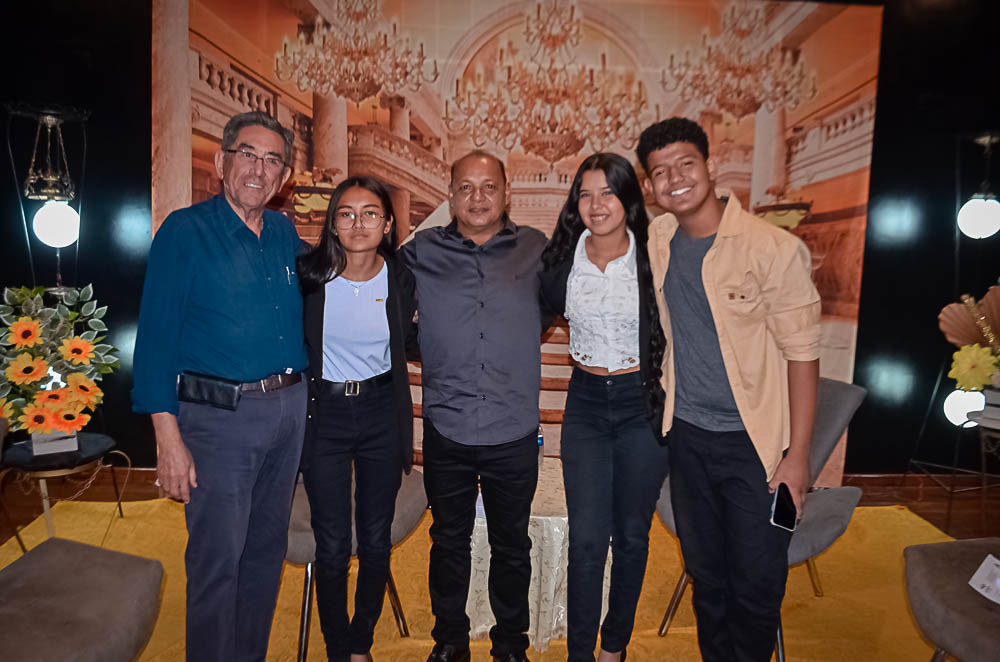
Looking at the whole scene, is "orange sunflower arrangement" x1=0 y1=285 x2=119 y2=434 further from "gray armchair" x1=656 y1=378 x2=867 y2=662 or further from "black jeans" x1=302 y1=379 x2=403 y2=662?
"gray armchair" x1=656 y1=378 x2=867 y2=662

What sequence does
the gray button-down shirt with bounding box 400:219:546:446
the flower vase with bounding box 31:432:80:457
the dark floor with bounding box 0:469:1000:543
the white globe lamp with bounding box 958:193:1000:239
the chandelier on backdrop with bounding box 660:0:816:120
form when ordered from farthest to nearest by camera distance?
the chandelier on backdrop with bounding box 660:0:816:120, the white globe lamp with bounding box 958:193:1000:239, the dark floor with bounding box 0:469:1000:543, the flower vase with bounding box 31:432:80:457, the gray button-down shirt with bounding box 400:219:546:446

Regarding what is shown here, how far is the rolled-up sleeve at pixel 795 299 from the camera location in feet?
5.89

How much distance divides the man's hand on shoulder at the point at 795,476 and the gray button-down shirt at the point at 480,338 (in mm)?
884

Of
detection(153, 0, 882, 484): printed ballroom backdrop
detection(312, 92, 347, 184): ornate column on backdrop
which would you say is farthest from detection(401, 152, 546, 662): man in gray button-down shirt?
detection(312, 92, 347, 184): ornate column on backdrop

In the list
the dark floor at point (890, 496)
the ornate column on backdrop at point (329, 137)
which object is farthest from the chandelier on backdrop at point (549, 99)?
the dark floor at point (890, 496)

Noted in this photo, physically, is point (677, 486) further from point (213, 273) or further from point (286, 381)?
point (213, 273)

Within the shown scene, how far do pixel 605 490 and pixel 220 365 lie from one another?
1.43m

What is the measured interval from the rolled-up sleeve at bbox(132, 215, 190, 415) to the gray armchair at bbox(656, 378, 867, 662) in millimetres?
1995

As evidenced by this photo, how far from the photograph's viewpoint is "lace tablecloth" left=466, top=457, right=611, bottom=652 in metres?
2.47

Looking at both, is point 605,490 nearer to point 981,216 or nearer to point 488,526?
point 488,526

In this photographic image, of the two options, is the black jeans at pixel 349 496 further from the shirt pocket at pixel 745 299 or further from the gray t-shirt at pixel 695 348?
the shirt pocket at pixel 745 299

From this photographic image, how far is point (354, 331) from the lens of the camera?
214cm

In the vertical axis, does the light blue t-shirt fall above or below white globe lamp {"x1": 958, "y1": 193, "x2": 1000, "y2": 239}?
below

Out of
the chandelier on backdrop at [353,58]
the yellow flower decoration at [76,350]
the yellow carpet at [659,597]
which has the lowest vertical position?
the yellow carpet at [659,597]
